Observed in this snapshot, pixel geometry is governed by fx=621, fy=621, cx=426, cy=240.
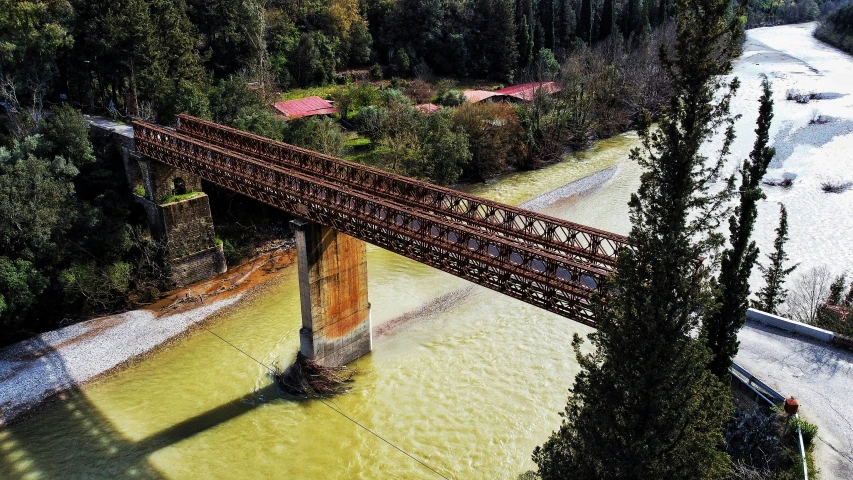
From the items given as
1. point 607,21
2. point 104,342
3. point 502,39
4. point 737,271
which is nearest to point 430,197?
point 737,271

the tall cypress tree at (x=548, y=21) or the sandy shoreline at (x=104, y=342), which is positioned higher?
the tall cypress tree at (x=548, y=21)

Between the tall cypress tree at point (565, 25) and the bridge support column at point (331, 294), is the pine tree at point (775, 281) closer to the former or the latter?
the bridge support column at point (331, 294)

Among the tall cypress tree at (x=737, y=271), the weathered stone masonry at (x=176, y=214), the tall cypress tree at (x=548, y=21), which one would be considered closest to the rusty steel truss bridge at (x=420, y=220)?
the weathered stone masonry at (x=176, y=214)

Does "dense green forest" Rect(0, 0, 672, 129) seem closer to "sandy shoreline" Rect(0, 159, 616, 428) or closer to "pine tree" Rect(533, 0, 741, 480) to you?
"sandy shoreline" Rect(0, 159, 616, 428)

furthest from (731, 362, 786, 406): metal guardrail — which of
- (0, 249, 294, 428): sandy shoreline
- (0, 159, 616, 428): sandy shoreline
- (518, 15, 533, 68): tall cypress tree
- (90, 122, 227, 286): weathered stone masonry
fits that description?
(518, 15, 533, 68): tall cypress tree

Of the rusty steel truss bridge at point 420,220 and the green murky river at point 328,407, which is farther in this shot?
the green murky river at point 328,407

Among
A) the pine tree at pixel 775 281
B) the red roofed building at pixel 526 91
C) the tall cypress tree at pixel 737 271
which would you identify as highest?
the red roofed building at pixel 526 91

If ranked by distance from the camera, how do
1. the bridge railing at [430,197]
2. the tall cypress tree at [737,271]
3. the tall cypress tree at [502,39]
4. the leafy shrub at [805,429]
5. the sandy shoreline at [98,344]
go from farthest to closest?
1. the tall cypress tree at [502,39]
2. the sandy shoreline at [98,344]
3. the bridge railing at [430,197]
4. the tall cypress tree at [737,271]
5. the leafy shrub at [805,429]
